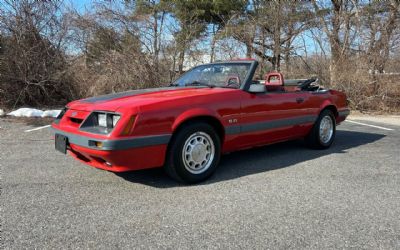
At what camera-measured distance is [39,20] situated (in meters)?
10.3

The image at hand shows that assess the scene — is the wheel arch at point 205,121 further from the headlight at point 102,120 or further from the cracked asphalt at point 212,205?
the headlight at point 102,120

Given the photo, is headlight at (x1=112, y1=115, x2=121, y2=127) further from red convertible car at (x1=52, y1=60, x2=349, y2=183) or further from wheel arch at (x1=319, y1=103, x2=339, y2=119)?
wheel arch at (x1=319, y1=103, x2=339, y2=119)

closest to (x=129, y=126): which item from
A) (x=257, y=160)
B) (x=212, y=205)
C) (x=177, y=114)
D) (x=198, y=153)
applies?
(x=177, y=114)

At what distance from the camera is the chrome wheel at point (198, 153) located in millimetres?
4004

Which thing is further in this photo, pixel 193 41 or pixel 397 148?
pixel 193 41

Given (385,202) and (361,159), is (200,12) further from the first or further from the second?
(385,202)

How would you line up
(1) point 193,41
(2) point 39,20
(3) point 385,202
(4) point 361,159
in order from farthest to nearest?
(1) point 193,41
(2) point 39,20
(4) point 361,159
(3) point 385,202

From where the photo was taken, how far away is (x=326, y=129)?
19.9 feet

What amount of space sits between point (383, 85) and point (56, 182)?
11215 mm

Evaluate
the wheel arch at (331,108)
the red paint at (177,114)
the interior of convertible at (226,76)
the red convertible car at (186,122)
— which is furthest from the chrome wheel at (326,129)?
the interior of convertible at (226,76)

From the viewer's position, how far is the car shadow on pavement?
166 inches

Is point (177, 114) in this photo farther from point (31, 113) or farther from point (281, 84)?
point (31, 113)

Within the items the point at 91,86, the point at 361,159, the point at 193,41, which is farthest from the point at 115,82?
the point at 361,159

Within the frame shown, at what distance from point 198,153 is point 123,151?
3.13 ft
